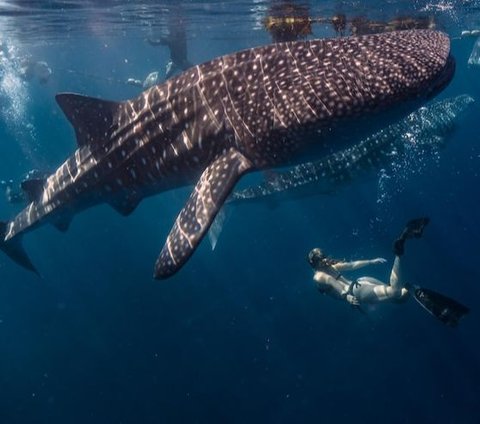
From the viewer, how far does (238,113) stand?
18.1ft

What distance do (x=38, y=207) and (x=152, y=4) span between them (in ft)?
39.6

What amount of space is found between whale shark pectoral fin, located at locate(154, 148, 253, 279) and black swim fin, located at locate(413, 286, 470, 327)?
3.79 m

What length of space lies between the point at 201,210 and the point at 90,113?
8.81 feet

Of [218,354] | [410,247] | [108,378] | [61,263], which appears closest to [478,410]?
[410,247]

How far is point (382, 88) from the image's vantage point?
181 inches

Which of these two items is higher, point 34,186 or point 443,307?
point 34,186

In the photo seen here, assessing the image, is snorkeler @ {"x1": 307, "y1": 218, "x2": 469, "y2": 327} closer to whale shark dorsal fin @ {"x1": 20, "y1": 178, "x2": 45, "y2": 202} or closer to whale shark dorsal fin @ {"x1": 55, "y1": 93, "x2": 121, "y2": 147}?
whale shark dorsal fin @ {"x1": 55, "y1": 93, "x2": 121, "y2": 147}

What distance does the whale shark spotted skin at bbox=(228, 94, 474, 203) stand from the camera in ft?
46.9

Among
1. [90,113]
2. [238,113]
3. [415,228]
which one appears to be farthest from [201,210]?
[415,228]

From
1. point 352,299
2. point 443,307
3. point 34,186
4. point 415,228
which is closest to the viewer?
point 443,307

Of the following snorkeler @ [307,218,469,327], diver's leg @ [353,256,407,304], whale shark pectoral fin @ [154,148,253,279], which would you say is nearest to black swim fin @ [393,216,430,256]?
snorkeler @ [307,218,469,327]

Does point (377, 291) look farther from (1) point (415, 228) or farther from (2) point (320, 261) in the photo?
(1) point (415, 228)

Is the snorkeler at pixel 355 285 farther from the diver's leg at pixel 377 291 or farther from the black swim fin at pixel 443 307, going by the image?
the black swim fin at pixel 443 307

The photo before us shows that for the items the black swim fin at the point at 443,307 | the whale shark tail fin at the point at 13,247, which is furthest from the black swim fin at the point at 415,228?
the whale shark tail fin at the point at 13,247
